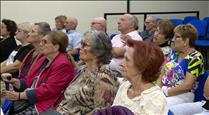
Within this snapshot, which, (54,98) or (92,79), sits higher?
(92,79)

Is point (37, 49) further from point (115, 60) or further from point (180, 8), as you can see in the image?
point (180, 8)

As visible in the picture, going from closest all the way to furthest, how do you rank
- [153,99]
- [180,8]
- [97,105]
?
[153,99]
[97,105]
[180,8]

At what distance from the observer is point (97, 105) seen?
240cm

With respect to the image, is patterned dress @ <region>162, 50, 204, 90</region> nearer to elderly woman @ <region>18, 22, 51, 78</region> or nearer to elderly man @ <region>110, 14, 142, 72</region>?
elderly man @ <region>110, 14, 142, 72</region>

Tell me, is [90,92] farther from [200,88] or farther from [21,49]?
[21,49]

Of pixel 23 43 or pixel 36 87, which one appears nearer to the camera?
pixel 36 87

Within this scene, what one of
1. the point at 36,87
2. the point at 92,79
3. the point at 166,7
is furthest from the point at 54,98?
the point at 166,7

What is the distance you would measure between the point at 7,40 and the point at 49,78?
229 centimetres

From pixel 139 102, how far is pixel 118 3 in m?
6.78

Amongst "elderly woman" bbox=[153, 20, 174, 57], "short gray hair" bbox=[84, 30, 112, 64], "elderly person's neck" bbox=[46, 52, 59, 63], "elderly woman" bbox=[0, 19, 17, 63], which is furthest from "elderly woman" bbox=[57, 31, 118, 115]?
"elderly woman" bbox=[0, 19, 17, 63]

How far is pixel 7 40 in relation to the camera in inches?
198

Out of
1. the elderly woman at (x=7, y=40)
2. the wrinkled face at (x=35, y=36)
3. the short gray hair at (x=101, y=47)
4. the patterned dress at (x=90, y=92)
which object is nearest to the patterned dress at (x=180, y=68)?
the short gray hair at (x=101, y=47)

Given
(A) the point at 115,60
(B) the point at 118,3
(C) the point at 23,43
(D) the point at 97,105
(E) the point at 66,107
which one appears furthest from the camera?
(B) the point at 118,3

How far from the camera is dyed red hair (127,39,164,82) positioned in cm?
200
